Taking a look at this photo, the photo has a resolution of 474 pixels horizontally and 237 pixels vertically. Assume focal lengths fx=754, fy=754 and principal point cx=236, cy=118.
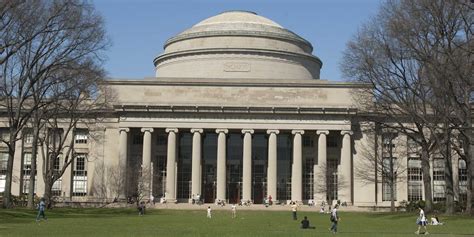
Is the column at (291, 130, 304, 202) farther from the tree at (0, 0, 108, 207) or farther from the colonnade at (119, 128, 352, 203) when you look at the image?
the tree at (0, 0, 108, 207)

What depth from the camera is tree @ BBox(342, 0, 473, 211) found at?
46.9m

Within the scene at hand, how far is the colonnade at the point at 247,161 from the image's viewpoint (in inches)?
3376

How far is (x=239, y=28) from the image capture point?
10106 cm

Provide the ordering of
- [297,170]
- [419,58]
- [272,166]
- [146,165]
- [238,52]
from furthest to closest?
1. [238,52]
2. [297,170]
3. [272,166]
4. [146,165]
5. [419,58]

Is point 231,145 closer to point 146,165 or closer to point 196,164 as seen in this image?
point 196,164

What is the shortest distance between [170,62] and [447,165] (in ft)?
178

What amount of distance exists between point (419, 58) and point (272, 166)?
124ft

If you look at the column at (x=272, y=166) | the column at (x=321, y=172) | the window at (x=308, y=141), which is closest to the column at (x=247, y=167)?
the column at (x=272, y=166)

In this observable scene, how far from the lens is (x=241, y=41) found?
9919 centimetres

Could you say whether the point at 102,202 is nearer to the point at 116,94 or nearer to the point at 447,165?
the point at 116,94

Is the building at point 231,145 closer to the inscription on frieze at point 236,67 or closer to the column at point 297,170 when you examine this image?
the column at point 297,170

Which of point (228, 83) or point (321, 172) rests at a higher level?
point (228, 83)

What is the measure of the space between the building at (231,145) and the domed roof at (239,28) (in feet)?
35.0

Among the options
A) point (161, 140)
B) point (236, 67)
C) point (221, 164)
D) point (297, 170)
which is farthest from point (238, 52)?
point (297, 170)
